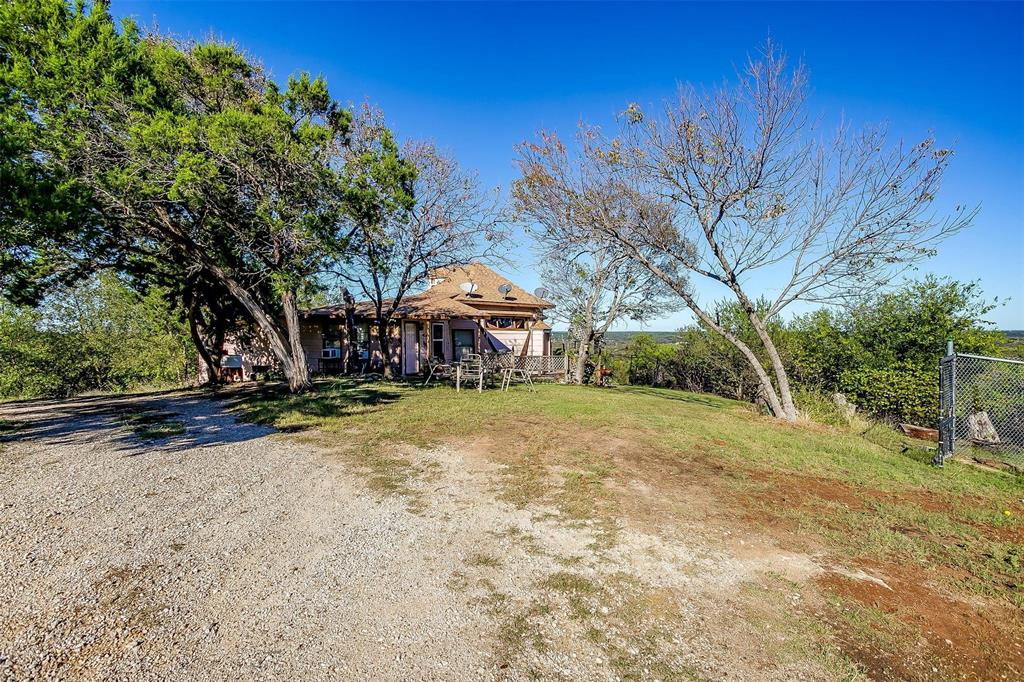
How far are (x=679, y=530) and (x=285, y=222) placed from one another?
33.8ft

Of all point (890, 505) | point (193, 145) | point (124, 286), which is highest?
point (193, 145)

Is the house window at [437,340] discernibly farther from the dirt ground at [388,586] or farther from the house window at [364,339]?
the dirt ground at [388,586]

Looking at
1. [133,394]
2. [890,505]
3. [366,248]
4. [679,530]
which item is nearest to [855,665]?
[679,530]

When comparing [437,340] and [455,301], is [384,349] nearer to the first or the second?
[437,340]

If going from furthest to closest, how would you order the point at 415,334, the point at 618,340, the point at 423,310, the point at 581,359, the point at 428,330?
the point at 618,340 → the point at 415,334 → the point at 428,330 → the point at 581,359 → the point at 423,310

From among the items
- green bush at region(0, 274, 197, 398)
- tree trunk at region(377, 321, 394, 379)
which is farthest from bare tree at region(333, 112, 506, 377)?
green bush at region(0, 274, 197, 398)

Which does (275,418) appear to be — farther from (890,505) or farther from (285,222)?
(890,505)

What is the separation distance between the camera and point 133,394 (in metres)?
13.2

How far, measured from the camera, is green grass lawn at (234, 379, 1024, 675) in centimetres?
321

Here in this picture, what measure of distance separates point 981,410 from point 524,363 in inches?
457

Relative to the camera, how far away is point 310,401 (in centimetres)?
1100

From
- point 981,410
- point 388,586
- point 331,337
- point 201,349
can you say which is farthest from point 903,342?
point 201,349

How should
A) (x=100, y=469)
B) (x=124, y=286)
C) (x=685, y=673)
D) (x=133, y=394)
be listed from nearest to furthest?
1. (x=685, y=673)
2. (x=100, y=469)
3. (x=133, y=394)
4. (x=124, y=286)

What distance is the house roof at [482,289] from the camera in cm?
2091
